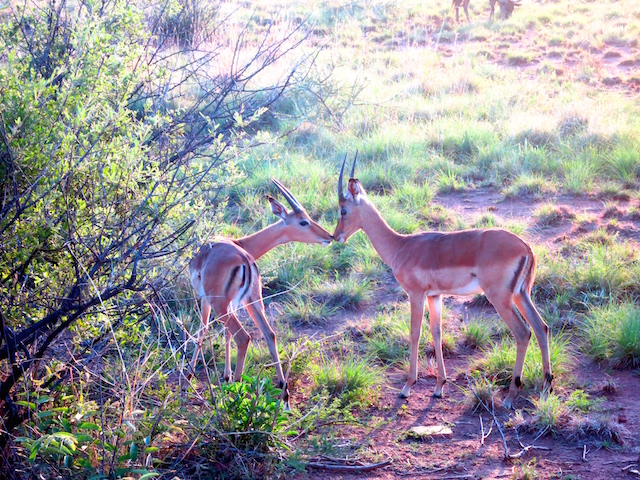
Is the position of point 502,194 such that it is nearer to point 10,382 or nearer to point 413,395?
point 413,395

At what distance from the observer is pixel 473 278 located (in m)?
4.78

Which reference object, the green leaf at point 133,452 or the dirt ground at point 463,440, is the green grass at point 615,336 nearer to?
the dirt ground at point 463,440

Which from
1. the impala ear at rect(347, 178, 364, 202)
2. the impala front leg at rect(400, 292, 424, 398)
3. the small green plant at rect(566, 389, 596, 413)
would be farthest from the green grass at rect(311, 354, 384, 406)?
the impala ear at rect(347, 178, 364, 202)

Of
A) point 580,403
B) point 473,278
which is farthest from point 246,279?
point 580,403

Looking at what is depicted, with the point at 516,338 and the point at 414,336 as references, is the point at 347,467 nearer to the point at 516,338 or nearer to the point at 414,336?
the point at 414,336

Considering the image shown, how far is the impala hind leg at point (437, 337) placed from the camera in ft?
15.7

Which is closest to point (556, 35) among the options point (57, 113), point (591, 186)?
point (591, 186)

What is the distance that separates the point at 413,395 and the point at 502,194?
394cm

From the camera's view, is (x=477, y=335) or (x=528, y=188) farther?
(x=528, y=188)

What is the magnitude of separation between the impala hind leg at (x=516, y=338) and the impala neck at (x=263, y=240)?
6.77 feet

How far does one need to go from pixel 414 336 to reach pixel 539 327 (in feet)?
2.84

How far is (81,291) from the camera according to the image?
3461mm

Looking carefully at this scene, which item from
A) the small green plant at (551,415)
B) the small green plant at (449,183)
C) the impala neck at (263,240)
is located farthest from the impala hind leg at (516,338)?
the small green plant at (449,183)

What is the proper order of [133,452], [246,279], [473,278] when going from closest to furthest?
[133,452] < [473,278] < [246,279]
